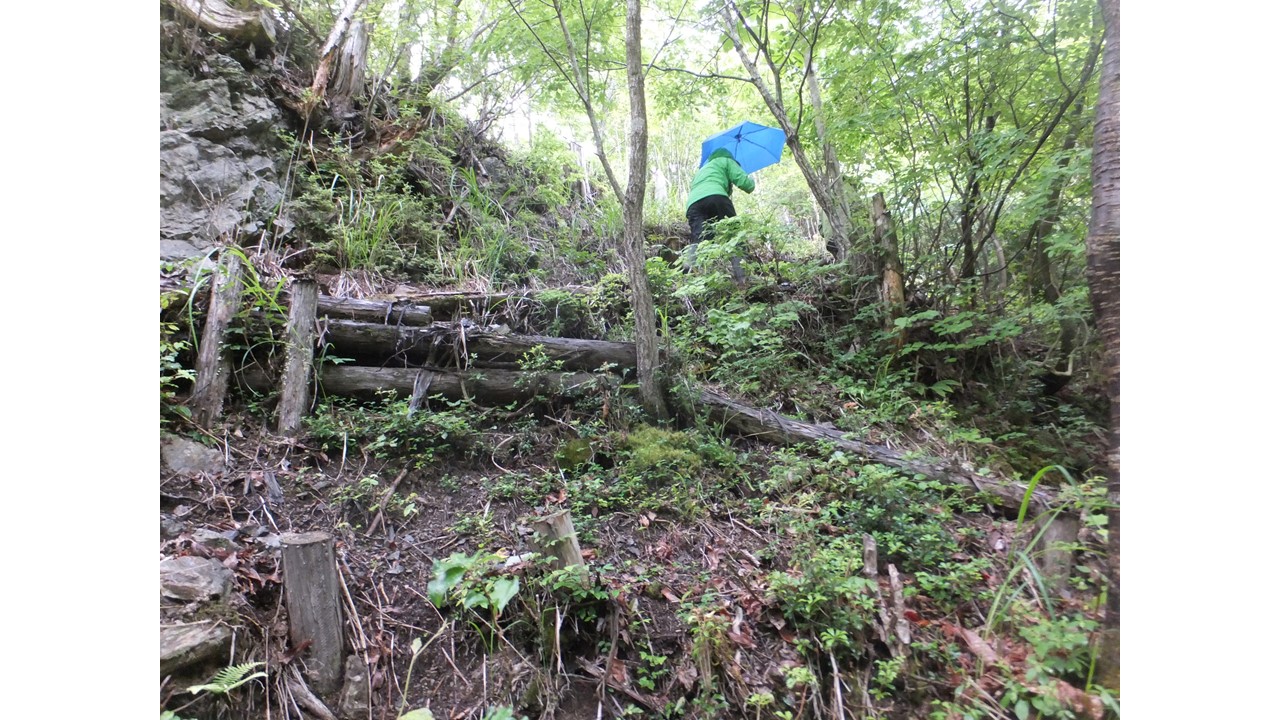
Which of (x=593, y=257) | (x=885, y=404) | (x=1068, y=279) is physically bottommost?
(x=885, y=404)

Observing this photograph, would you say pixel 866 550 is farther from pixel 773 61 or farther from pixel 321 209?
pixel 321 209

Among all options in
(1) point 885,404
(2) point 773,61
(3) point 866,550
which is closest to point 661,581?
(3) point 866,550

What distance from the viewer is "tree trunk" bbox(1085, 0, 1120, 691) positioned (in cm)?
147

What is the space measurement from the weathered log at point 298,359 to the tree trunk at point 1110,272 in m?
3.96

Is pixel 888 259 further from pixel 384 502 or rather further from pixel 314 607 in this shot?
pixel 314 607

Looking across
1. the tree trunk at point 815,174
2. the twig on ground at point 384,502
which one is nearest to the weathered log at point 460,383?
the twig on ground at point 384,502

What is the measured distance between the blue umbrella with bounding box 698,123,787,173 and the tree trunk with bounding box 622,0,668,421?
270 cm

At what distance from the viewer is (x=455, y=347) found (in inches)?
149

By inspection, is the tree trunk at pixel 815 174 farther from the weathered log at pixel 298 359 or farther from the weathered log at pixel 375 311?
the weathered log at pixel 298 359

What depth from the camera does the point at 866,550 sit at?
2361mm

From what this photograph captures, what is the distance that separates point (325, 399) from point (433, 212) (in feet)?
9.07

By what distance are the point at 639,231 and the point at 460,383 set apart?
5.67 ft

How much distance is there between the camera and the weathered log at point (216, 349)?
3010mm

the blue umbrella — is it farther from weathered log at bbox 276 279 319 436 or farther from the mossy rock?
weathered log at bbox 276 279 319 436
